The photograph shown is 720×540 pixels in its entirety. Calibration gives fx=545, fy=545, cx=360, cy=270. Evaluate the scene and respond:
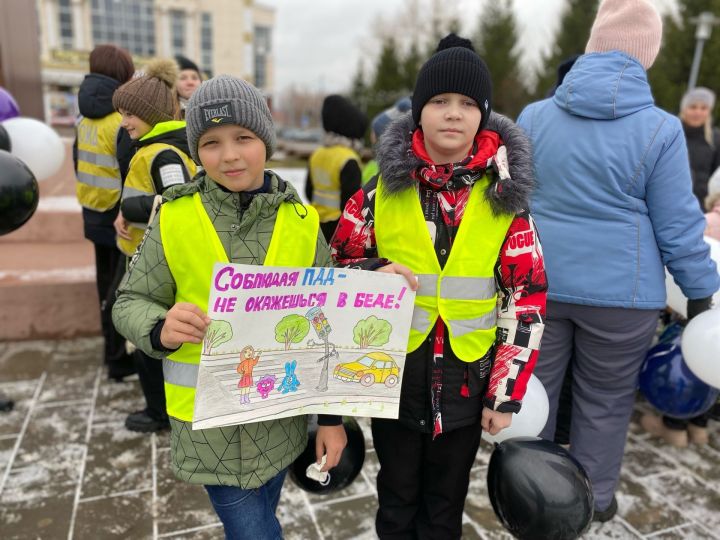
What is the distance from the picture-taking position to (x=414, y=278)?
1.53 meters

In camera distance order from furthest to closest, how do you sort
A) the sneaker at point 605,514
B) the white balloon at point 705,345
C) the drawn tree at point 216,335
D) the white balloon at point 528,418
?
the sneaker at point 605,514, the white balloon at point 705,345, the white balloon at point 528,418, the drawn tree at point 216,335

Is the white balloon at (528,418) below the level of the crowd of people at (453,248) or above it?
below

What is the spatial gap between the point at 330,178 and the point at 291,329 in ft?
10.0

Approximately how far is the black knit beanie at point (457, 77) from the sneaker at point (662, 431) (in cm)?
262

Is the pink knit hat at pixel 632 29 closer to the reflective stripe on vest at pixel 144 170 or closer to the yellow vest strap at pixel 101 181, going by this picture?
the reflective stripe on vest at pixel 144 170

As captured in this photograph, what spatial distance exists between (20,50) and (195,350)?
737 centimetres

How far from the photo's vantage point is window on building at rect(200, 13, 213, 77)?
54.2 m

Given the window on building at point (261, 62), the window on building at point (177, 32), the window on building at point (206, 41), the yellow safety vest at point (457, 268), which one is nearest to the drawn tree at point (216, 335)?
the yellow safety vest at point (457, 268)

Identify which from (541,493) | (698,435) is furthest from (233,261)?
(698,435)

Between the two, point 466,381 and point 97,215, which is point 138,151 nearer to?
point 97,215

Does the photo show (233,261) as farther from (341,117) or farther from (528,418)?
(341,117)

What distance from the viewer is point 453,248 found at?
1.58 metres

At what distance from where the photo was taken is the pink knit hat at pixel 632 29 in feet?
6.98

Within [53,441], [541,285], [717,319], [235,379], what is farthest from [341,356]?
[53,441]
